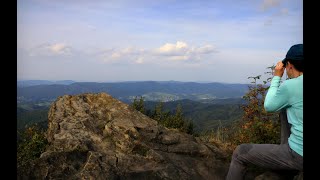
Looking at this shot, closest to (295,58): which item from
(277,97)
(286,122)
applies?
(277,97)

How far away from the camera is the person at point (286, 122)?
5.42 meters

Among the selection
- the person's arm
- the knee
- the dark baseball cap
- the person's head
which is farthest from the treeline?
the dark baseball cap

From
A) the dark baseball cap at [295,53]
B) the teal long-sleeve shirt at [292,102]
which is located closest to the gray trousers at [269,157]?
the teal long-sleeve shirt at [292,102]

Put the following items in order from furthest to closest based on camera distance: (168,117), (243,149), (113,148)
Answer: (168,117), (113,148), (243,149)

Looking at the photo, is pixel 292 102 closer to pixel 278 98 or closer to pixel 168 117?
pixel 278 98

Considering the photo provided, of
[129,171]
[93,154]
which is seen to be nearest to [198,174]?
[129,171]

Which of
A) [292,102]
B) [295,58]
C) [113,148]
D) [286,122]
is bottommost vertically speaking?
[113,148]

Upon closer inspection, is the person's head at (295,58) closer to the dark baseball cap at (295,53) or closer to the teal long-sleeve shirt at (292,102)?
the dark baseball cap at (295,53)

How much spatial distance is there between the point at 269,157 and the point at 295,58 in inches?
69.0

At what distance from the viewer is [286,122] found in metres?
6.25

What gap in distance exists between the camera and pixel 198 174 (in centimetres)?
808

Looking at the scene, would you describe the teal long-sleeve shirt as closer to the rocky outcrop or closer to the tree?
the rocky outcrop

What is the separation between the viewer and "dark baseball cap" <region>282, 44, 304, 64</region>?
5516mm
